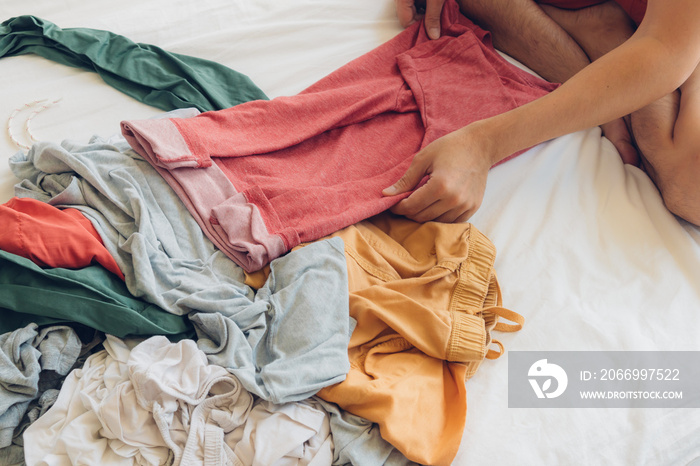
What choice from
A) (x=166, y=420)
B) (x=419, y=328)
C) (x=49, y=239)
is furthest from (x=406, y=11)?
(x=166, y=420)

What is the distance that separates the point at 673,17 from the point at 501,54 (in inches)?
16.7

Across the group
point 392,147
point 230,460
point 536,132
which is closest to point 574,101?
point 536,132

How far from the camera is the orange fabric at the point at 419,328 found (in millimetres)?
656

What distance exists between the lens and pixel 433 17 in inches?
46.6

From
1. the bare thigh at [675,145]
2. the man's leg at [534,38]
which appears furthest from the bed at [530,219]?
the man's leg at [534,38]

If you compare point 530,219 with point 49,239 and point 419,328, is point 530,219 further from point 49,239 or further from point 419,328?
point 49,239

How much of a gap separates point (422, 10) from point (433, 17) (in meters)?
0.12

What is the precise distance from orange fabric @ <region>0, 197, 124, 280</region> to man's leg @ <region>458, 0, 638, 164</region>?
3.28 ft

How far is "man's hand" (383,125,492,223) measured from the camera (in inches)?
33.5

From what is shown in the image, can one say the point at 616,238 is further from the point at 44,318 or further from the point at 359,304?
the point at 44,318

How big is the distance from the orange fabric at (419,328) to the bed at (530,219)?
46 millimetres

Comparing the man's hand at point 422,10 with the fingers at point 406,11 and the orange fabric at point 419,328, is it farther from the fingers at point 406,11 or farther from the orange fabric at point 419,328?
the orange fabric at point 419,328

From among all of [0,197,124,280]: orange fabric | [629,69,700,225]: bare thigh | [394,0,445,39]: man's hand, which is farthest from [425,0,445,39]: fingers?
[0,197,124,280]: orange fabric

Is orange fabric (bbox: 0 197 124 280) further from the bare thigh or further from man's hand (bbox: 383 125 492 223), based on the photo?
the bare thigh
